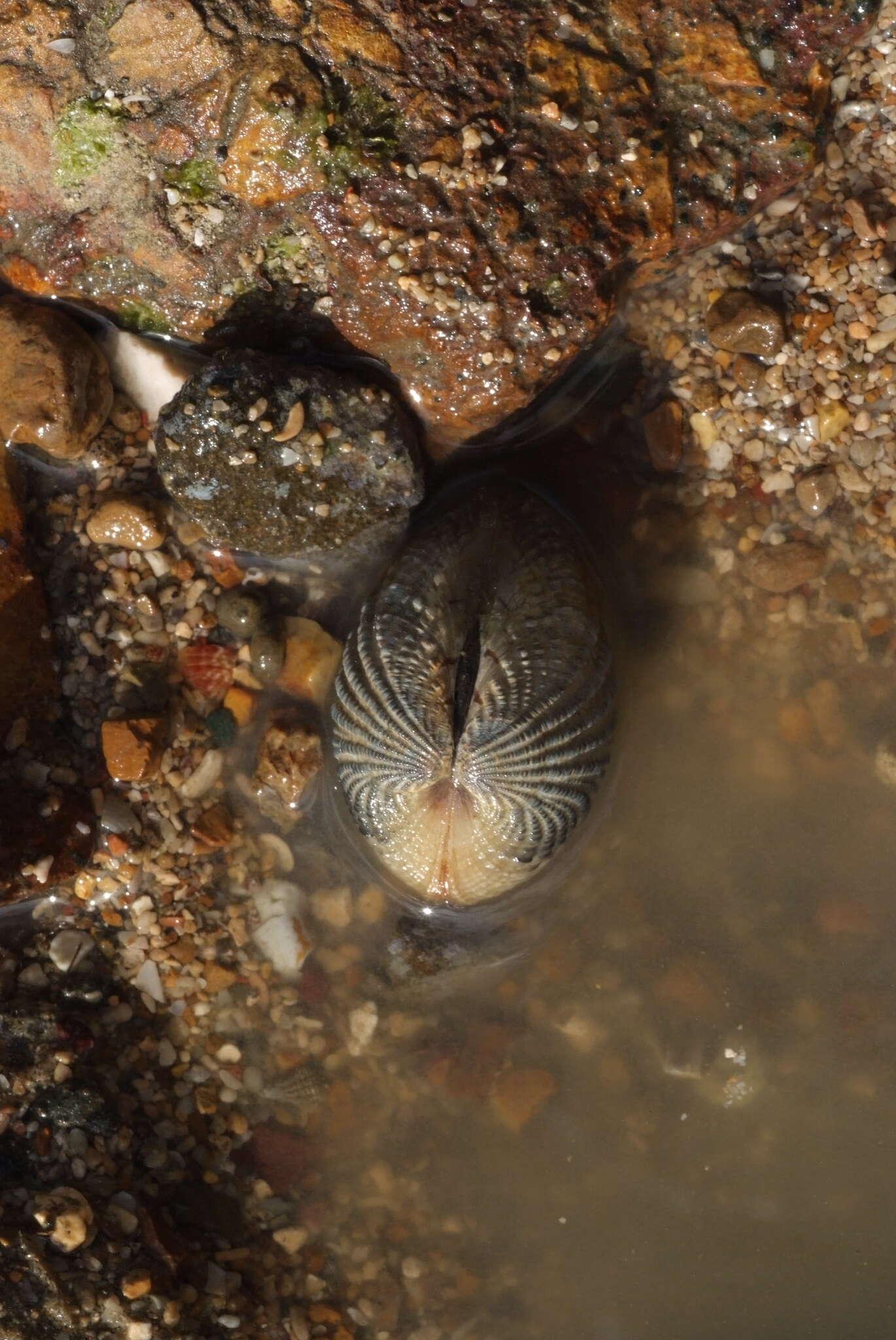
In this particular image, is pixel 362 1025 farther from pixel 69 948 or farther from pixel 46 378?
pixel 46 378

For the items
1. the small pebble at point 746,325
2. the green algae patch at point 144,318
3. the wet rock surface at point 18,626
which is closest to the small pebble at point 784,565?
the small pebble at point 746,325

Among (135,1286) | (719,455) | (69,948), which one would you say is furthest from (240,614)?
(135,1286)

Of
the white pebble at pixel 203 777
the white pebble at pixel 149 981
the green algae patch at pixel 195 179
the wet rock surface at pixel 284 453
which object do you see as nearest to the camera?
the green algae patch at pixel 195 179

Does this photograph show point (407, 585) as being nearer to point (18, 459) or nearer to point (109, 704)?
point (109, 704)

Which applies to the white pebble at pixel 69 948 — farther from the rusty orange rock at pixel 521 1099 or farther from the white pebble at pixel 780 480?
the white pebble at pixel 780 480

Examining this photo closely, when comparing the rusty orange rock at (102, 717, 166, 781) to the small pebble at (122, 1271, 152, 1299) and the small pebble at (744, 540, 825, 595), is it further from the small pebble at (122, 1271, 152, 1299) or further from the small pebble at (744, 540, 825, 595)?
the small pebble at (744, 540, 825, 595)

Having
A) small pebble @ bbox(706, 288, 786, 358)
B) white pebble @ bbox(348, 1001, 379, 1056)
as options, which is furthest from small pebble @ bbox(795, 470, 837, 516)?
white pebble @ bbox(348, 1001, 379, 1056)
